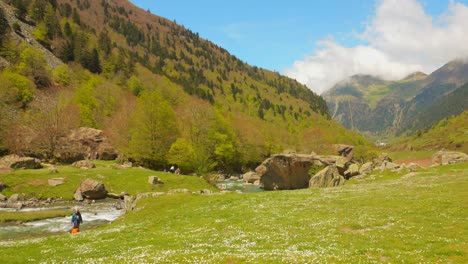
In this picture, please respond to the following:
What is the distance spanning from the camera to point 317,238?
2083 cm

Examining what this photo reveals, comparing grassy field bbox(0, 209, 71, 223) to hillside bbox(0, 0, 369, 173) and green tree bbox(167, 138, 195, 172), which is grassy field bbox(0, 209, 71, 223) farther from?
green tree bbox(167, 138, 195, 172)

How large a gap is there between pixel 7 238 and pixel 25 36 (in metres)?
149

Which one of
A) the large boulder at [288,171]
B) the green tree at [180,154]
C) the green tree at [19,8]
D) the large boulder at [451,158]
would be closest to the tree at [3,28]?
the green tree at [19,8]

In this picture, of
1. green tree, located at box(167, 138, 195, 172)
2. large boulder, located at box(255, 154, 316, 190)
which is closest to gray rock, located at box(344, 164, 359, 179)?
large boulder, located at box(255, 154, 316, 190)

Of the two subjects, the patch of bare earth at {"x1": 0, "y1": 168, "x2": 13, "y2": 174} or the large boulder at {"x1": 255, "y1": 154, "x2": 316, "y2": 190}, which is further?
the large boulder at {"x1": 255, "y1": 154, "x2": 316, "y2": 190}

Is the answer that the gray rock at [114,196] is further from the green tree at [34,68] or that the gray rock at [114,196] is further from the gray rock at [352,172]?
the green tree at [34,68]

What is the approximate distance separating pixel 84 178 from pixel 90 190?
592 cm

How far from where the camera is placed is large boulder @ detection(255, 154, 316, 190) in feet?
273

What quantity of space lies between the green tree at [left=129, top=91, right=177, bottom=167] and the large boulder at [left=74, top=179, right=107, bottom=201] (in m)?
27.9

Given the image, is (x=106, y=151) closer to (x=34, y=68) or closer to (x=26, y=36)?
(x=34, y=68)

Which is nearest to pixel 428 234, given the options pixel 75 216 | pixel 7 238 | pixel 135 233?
pixel 135 233

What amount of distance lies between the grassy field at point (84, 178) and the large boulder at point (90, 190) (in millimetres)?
1377

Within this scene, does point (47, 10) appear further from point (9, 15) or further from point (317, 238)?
point (317, 238)

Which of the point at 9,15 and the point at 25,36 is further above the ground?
the point at 9,15
